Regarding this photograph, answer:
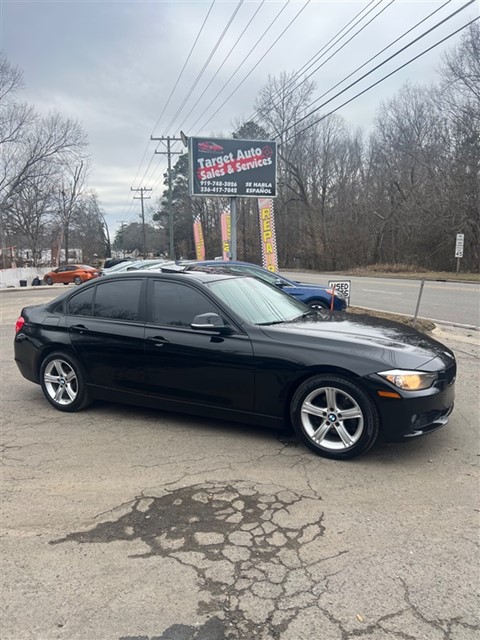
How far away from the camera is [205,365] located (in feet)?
14.1

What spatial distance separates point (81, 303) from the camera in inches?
205

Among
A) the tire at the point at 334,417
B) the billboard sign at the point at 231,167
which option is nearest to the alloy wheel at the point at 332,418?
the tire at the point at 334,417

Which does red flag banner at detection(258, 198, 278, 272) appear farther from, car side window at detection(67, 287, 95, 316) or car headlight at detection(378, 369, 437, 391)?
car headlight at detection(378, 369, 437, 391)

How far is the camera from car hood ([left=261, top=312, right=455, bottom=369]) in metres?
3.81

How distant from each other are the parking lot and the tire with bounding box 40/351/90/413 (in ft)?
1.89

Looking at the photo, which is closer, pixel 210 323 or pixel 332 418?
pixel 332 418

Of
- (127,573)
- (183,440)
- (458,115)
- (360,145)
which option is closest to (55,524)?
(127,573)

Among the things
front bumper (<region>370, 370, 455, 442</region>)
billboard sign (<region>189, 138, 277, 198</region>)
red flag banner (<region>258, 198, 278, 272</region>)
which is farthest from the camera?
billboard sign (<region>189, 138, 277, 198</region>)

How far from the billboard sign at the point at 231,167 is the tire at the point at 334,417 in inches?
671

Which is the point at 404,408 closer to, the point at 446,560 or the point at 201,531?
the point at 446,560

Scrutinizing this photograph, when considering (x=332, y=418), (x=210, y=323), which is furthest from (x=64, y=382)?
(x=332, y=418)

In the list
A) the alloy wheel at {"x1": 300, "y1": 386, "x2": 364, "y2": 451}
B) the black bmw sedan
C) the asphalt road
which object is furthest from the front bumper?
the asphalt road

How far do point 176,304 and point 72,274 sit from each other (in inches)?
1324

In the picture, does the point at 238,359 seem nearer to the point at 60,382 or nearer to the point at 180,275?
the point at 180,275
